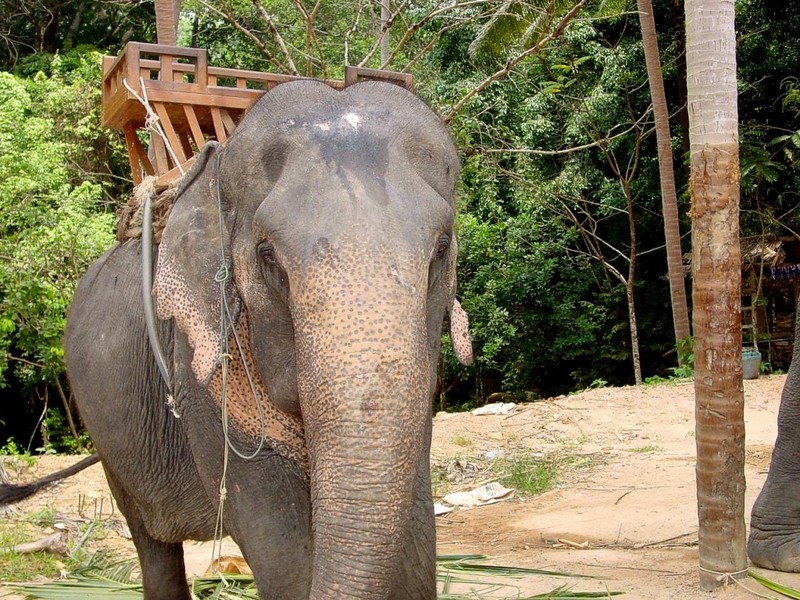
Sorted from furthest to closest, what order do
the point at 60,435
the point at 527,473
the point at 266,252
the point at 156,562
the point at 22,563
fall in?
the point at 60,435 → the point at 527,473 → the point at 22,563 → the point at 156,562 → the point at 266,252

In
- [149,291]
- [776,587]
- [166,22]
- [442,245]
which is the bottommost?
[776,587]

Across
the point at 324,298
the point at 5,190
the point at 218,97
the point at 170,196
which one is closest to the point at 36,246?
the point at 5,190

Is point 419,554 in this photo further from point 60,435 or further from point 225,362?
point 60,435

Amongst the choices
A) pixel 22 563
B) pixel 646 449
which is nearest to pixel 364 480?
pixel 22 563

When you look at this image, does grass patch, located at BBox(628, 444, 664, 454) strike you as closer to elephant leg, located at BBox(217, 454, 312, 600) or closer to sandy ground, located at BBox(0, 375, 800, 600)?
sandy ground, located at BBox(0, 375, 800, 600)

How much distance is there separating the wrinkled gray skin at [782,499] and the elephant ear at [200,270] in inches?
118

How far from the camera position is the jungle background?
1161 cm

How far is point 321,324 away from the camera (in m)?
2.12

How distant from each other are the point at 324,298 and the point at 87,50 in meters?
15.7

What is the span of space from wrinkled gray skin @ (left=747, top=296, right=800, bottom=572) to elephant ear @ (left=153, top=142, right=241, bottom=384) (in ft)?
9.87

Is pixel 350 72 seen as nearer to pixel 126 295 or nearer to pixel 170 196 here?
pixel 170 196

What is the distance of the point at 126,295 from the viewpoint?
380cm

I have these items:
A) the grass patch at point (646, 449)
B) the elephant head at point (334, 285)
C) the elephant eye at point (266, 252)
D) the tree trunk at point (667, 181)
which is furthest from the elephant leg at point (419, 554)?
the tree trunk at point (667, 181)

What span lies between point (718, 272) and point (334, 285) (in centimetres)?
248
